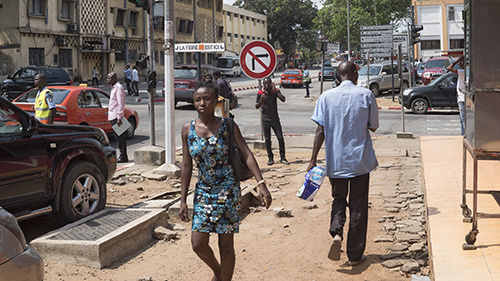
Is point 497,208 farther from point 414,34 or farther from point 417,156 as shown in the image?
point 414,34

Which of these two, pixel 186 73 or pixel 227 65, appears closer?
pixel 186 73

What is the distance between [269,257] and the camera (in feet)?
21.0

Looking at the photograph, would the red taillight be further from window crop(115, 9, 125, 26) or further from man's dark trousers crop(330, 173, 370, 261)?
window crop(115, 9, 125, 26)

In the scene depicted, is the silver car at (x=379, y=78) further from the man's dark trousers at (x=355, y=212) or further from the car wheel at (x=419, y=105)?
the man's dark trousers at (x=355, y=212)

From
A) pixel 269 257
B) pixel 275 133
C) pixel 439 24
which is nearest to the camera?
pixel 269 257

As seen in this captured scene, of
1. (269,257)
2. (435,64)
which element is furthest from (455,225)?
(435,64)

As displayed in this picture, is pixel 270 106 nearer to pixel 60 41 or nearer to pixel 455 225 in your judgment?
pixel 455 225

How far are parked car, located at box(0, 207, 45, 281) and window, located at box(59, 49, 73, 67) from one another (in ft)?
133

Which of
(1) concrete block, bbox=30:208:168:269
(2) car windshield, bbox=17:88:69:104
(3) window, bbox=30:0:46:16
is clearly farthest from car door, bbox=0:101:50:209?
(3) window, bbox=30:0:46:16

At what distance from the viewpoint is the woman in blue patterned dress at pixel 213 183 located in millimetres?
4758

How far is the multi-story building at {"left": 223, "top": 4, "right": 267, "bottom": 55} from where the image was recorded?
8175 cm

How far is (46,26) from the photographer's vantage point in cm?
4059

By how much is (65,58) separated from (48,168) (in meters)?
38.0

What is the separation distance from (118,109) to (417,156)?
20.0ft
